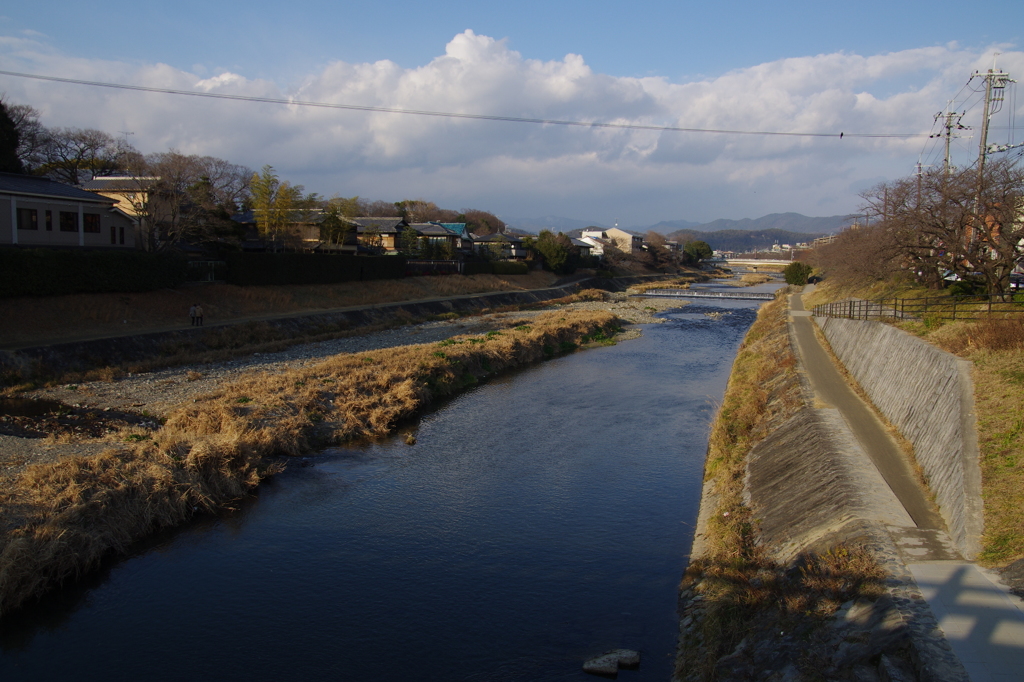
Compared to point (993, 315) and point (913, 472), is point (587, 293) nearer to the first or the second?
point (993, 315)

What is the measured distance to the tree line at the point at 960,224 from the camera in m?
21.0

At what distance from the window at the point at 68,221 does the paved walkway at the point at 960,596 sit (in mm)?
33487

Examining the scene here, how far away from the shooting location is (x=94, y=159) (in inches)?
1871

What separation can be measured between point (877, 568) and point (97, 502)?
11323 mm

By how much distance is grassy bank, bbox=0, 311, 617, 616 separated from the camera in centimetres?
939

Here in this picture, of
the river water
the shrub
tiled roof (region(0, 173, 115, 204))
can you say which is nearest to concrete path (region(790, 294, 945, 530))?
the river water

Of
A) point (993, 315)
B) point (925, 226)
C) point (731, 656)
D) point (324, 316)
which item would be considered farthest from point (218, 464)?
point (925, 226)

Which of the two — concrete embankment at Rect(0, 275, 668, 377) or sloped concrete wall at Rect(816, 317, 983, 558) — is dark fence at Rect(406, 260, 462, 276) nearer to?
concrete embankment at Rect(0, 275, 668, 377)

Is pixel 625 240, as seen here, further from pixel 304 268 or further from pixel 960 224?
pixel 960 224

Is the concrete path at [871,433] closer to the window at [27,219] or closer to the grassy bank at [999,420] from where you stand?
the grassy bank at [999,420]

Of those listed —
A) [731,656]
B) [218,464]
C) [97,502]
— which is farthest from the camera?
[218,464]

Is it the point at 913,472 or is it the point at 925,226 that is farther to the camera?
the point at 925,226

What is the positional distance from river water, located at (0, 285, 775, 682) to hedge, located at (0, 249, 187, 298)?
1677 cm

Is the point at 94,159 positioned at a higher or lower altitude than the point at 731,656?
higher
